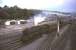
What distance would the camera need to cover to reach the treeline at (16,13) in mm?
2041

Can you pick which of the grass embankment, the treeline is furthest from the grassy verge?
the treeline

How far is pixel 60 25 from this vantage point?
1.99 m

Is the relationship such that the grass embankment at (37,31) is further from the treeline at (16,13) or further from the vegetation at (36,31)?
the treeline at (16,13)

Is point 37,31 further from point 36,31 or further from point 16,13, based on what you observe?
point 16,13

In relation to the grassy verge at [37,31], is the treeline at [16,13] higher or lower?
higher

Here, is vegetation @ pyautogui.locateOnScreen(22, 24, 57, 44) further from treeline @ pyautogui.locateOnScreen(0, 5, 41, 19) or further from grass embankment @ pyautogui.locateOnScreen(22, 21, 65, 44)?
treeline @ pyautogui.locateOnScreen(0, 5, 41, 19)

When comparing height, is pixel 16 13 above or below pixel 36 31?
above

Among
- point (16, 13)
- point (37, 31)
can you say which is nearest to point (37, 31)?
point (37, 31)

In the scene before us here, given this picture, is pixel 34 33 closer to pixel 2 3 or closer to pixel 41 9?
pixel 41 9

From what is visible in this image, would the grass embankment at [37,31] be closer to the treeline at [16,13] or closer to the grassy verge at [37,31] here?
the grassy verge at [37,31]

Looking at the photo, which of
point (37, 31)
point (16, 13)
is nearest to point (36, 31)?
point (37, 31)

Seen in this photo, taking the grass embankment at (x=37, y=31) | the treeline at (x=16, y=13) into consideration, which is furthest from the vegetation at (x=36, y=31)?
the treeline at (x=16, y=13)

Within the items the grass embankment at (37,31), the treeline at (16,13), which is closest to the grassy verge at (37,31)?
the grass embankment at (37,31)

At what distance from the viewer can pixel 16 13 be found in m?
2.04
